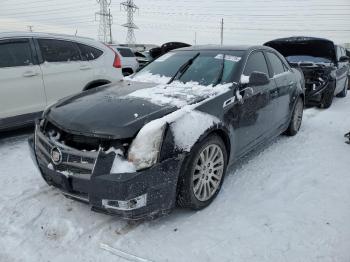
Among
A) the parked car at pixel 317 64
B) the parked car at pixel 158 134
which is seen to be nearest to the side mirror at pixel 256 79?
the parked car at pixel 158 134

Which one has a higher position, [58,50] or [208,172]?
[58,50]

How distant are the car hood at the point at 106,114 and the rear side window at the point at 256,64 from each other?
1.47 m

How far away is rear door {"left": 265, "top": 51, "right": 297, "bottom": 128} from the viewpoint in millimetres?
4891

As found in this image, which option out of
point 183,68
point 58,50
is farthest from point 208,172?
point 58,50

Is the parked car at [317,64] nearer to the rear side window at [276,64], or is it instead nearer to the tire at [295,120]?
the tire at [295,120]

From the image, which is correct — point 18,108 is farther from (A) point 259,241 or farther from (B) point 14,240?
(A) point 259,241

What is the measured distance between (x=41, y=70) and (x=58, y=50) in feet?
1.82

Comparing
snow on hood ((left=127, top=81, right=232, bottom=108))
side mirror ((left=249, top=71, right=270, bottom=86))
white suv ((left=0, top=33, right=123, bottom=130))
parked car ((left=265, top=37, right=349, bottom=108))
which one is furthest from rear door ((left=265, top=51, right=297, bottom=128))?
white suv ((left=0, top=33, right=123, bottom=130))

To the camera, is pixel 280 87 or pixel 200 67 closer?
pixel 200 67

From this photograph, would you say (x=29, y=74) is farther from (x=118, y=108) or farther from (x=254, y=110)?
(x=254, y=110)

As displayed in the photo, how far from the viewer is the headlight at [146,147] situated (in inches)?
109

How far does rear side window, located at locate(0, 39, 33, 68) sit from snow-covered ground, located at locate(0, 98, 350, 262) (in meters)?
1.67

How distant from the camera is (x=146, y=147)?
2.79m

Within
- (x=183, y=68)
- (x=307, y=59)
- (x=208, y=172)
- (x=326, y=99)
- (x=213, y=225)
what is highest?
(x=183, y=68)
